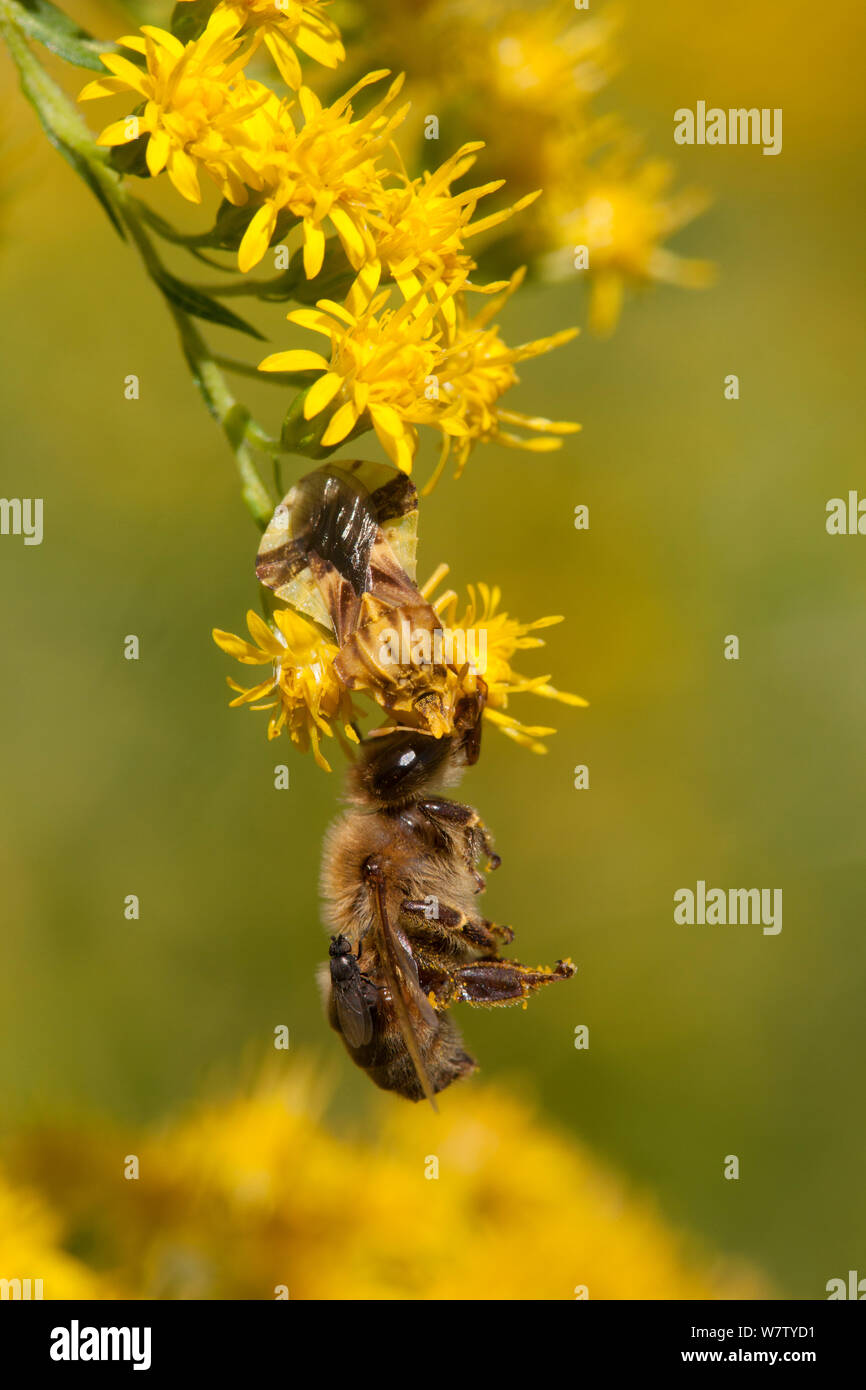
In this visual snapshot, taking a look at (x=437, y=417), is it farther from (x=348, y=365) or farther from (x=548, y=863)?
(x=548, y=863)

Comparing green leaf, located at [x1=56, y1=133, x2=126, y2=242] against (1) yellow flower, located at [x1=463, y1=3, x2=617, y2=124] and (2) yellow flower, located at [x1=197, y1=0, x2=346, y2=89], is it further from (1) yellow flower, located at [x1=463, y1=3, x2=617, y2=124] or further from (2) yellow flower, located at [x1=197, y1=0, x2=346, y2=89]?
(1) yellow flower, located at [x1=463, y1=3, x2=617, y2=124]

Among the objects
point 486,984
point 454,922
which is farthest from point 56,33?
point 486,984

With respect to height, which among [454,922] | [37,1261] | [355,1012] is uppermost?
[454,922]

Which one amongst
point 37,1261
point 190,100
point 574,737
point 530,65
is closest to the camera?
point 190,100

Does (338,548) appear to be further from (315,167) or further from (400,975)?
(400,975)

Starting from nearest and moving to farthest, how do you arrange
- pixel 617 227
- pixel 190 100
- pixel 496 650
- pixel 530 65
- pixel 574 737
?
pixel 190 100 < pixel 496 650 < pixel 530 65 < pixel 617 227 < pixel 574 737

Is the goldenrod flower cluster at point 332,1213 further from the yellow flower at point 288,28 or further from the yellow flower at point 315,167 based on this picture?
the yellow flower at point 288,28

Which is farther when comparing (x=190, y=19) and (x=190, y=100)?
(x=190, y=19)
